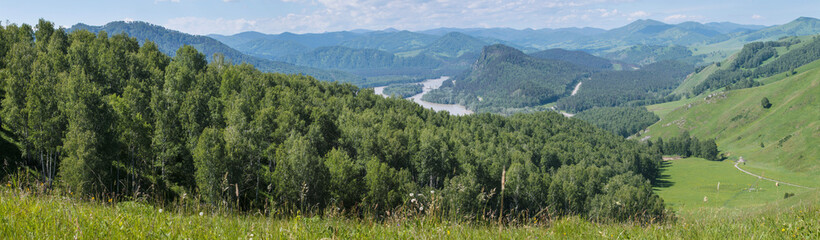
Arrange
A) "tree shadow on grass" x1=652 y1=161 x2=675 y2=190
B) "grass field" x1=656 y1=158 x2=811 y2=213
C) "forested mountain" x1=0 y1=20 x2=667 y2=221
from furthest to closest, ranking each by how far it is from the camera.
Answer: "tree shadow on grass" x1=652 y1=161 x2=675 y2=190
"grass field" x1=656 y1=158 x2=811 y2=213
"forested mountain" x1=0 y1=20 x2=667 y2=221

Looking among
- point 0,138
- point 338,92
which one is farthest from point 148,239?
Answer: point 338,92

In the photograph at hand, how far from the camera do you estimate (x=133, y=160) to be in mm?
35094

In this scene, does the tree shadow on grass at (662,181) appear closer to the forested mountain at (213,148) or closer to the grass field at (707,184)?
the grass field at (707,184)

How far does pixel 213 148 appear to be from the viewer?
3259cm

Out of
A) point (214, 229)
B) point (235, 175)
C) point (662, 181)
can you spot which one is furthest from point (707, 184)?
point (214, 229)

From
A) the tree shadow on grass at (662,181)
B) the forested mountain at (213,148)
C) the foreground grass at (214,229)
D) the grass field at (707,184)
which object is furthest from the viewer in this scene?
the tree shadow on grass at (662,181)

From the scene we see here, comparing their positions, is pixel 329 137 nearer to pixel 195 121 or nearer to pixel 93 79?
pixel 195 121

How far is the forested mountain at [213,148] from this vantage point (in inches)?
1137

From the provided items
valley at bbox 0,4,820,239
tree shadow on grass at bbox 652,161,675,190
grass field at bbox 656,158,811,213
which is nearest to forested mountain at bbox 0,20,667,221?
valley at bbox 0,4,820,239

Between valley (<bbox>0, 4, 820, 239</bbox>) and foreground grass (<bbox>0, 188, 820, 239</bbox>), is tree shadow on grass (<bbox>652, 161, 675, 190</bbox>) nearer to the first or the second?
valley (<bbox>0, 4, 820, 239</bbox>)

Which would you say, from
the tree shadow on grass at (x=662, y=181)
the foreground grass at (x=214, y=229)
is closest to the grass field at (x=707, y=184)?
A: the tree shadow on grass at (x=662, y=181)

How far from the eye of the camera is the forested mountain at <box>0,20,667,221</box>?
28891mm

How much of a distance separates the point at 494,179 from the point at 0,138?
60248mm

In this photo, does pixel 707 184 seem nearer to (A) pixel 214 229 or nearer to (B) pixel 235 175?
(B) pixel 235 175
